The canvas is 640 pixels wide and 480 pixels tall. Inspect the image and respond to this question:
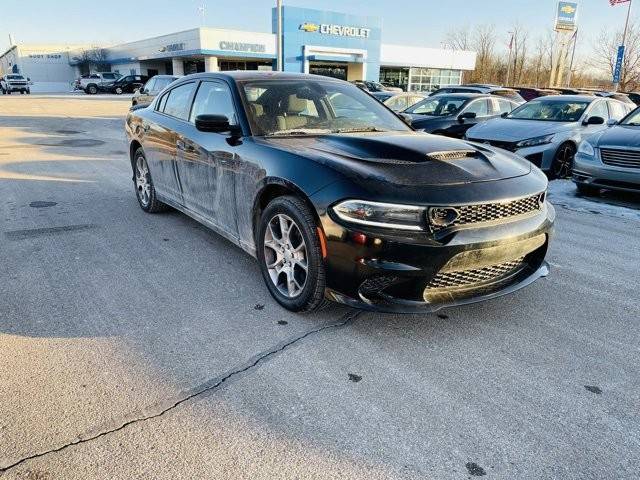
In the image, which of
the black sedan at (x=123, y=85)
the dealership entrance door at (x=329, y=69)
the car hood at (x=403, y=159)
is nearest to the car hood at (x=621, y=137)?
the car hood at (x=403, y=159)

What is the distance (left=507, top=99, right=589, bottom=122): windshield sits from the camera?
944cm

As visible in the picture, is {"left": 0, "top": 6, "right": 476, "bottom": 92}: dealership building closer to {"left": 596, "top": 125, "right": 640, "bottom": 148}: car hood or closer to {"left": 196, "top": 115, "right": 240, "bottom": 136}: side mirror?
{"left": 596, "top": 125, "right": 640, "bottom": 148}: car hood

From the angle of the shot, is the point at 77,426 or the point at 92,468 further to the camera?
the point at 77,426

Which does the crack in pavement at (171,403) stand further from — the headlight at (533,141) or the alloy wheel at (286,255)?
the headlight at (533,141)

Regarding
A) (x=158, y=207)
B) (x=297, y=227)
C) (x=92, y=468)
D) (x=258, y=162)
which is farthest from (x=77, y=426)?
(x=158, y=207)

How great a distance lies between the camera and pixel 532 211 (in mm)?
3340

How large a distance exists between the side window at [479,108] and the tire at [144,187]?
8.28 metres

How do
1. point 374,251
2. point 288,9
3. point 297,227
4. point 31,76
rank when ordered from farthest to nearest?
point 31,76 → point 288,9 → point 297,227 → point 374,251

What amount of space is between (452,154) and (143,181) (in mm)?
4083

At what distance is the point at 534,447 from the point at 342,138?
238cm

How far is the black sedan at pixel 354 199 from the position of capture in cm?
287

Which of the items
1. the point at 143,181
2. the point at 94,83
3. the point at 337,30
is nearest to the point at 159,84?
the point at 143,181

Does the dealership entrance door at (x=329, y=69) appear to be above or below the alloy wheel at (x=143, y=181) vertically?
above

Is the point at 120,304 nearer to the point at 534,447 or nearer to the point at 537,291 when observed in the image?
the point at 534,447
